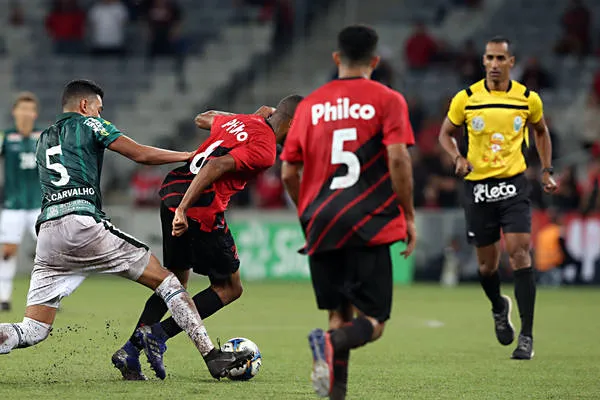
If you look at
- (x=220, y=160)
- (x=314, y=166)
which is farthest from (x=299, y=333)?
(x=314, y=166)

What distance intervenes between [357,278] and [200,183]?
171cm

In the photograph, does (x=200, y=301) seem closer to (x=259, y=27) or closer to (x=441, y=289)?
(x=441, y=289)

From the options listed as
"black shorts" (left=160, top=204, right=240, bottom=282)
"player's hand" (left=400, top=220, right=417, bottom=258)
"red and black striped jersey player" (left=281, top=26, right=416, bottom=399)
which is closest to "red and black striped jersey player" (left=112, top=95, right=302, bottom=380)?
"black shorts" (left=160, top=204, right=240, bottom=282)

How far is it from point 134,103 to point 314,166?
1973 cm

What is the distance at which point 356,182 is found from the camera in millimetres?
6746

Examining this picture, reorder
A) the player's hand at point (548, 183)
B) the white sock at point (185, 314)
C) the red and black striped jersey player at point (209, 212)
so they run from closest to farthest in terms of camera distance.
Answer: the white sock at point (185, 314)
the red and black striped jersey player at point (209, 212)
the player's hand at point (548, 183)

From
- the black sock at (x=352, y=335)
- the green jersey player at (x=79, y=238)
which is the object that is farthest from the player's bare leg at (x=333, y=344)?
the green jersey player at (x=79, y=238)

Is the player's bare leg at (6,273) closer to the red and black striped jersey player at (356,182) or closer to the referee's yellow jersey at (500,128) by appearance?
the referee's yellow jersey at (500,128)

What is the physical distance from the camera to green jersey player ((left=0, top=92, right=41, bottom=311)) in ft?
46.9

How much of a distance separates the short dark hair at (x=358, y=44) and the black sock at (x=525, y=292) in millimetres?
3953

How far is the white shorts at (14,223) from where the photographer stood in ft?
47.6

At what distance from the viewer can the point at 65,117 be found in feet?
26.9

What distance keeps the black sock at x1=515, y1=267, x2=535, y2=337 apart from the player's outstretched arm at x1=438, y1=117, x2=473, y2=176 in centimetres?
99

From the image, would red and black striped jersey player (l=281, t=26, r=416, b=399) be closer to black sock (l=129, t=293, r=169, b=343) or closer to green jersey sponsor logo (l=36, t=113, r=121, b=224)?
green jersey sponsor logo (l=36, t=113, r=121, b=224)
